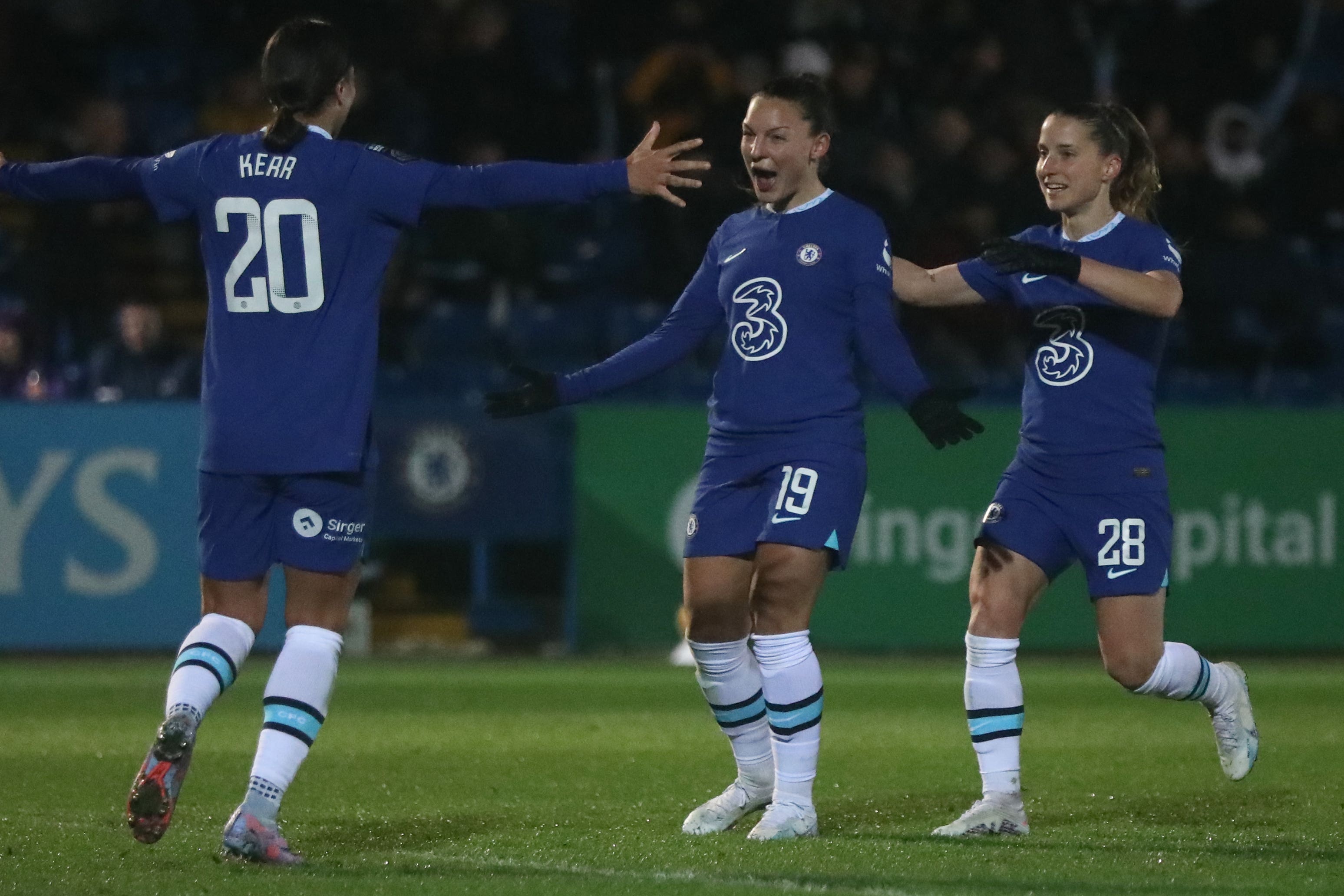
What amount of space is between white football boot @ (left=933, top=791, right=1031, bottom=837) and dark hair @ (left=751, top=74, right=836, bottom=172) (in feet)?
6.27

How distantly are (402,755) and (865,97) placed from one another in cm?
842

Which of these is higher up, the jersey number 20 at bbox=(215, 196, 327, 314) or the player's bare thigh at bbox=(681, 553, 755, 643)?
the jersey number 20 at bbox=(215, 196, 327, 314)

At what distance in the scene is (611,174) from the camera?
16.9ft

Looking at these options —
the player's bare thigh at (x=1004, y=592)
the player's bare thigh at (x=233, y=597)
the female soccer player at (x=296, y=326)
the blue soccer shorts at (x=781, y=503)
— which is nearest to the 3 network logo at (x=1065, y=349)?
the player's bare thigh at (x=1004, y=592)

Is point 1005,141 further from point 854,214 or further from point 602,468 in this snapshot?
point 854,214

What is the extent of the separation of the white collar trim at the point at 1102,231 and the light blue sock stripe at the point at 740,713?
5.50 ft

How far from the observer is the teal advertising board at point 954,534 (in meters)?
11.9

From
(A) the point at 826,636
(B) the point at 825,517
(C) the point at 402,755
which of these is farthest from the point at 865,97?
(B) the point at 825,517

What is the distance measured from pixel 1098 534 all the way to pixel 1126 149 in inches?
46.0

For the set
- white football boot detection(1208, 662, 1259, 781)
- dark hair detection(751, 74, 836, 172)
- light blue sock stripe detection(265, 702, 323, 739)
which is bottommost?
white football boot detection(1208, 662, 1259, 781)

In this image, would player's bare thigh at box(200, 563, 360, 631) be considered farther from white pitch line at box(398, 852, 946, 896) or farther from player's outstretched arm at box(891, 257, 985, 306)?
player's outstretched arm at box(891, 257, 985, 306)

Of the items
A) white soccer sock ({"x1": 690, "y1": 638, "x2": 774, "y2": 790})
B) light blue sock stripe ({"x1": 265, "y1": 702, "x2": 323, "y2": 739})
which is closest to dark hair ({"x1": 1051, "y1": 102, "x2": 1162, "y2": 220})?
white soccer sock ({"x1": 690, "y1": 638, "x2": 774, "y2": 790})

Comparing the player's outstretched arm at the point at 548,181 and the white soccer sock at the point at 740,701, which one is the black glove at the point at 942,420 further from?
the player's outstretched arm at the point at 548,181

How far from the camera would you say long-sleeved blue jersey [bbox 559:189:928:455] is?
574cm
